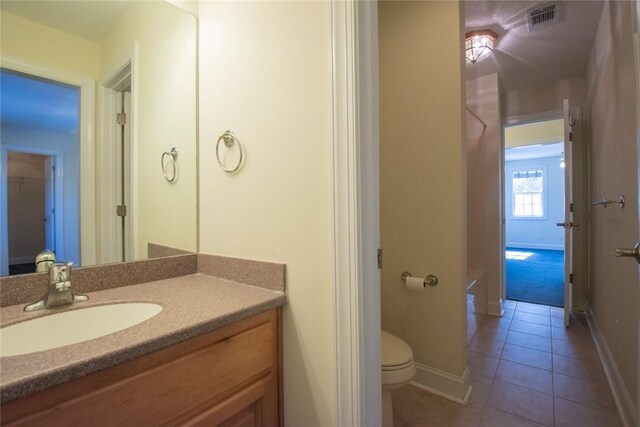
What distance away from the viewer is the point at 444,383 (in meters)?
1.67

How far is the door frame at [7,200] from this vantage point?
877 millimetres

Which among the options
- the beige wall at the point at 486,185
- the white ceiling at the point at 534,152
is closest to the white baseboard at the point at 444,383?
the beige wall at the point at 486,185

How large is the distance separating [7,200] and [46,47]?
0.53 m

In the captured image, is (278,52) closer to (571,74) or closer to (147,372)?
(147,372)

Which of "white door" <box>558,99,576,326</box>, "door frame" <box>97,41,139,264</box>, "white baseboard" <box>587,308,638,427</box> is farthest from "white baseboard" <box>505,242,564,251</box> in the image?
"door frame" <box>97,41,139,264</box>

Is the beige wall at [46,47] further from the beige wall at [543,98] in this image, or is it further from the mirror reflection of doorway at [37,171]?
the beige wall at [543,98]

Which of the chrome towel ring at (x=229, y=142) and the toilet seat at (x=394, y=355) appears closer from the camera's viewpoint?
the chrome towel ring at (x=229, y=142)

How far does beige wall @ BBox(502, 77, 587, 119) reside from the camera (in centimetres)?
305

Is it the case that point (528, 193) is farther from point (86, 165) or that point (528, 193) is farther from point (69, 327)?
point (69, 327)

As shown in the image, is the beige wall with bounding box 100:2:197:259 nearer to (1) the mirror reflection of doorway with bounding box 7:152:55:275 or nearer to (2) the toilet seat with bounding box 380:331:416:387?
(1) the mirror reflection of doorway with bounding box 7:152:55:275

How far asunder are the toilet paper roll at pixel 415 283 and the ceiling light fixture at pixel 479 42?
6.40 ft

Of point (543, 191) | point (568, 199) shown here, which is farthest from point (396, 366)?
point (543, 191)

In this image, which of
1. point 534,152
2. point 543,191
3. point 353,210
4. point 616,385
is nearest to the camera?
point 353,210

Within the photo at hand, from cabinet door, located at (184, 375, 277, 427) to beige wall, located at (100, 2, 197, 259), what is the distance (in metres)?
0.67
